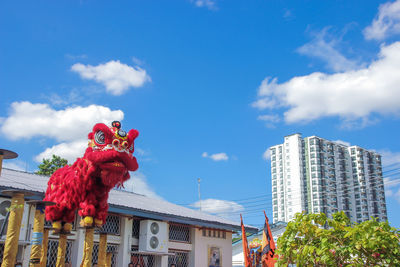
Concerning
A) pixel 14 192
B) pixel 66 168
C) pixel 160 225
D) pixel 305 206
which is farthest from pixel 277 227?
pixel 305 206

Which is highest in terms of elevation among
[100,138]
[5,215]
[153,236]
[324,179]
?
[324,179]

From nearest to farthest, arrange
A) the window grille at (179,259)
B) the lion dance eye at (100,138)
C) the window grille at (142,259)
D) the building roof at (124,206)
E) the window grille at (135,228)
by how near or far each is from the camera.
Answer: the lion dance eye at (100,138), the building roof at (124,206), the window grille at (142,259), the window grille at (135,228), the window grille at (179,259)

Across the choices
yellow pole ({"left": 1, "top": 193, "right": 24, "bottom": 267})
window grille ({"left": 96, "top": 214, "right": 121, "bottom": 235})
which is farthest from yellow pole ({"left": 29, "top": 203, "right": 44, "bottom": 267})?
window grille ({"left": 96, "top": 214, "right": 121, "bottom": 235})

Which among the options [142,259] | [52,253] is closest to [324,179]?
[142,259]

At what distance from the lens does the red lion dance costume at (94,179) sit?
918cm

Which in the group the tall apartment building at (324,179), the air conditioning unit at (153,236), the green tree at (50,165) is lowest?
the air conditioning unit at (153,236)

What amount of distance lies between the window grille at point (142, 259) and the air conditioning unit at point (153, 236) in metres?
0.51

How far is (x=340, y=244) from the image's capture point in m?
7.06

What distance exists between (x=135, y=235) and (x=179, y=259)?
2517 millimetres

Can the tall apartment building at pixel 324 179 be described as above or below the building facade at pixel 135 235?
above

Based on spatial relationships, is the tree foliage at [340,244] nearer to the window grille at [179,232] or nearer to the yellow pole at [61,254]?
the yellow pole at [61,254]

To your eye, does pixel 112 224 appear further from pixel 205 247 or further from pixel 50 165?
pixel 50 165

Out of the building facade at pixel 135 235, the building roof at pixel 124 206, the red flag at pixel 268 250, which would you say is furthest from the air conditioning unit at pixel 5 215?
the red flag at pixel 268 250

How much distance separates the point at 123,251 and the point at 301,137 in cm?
7845
